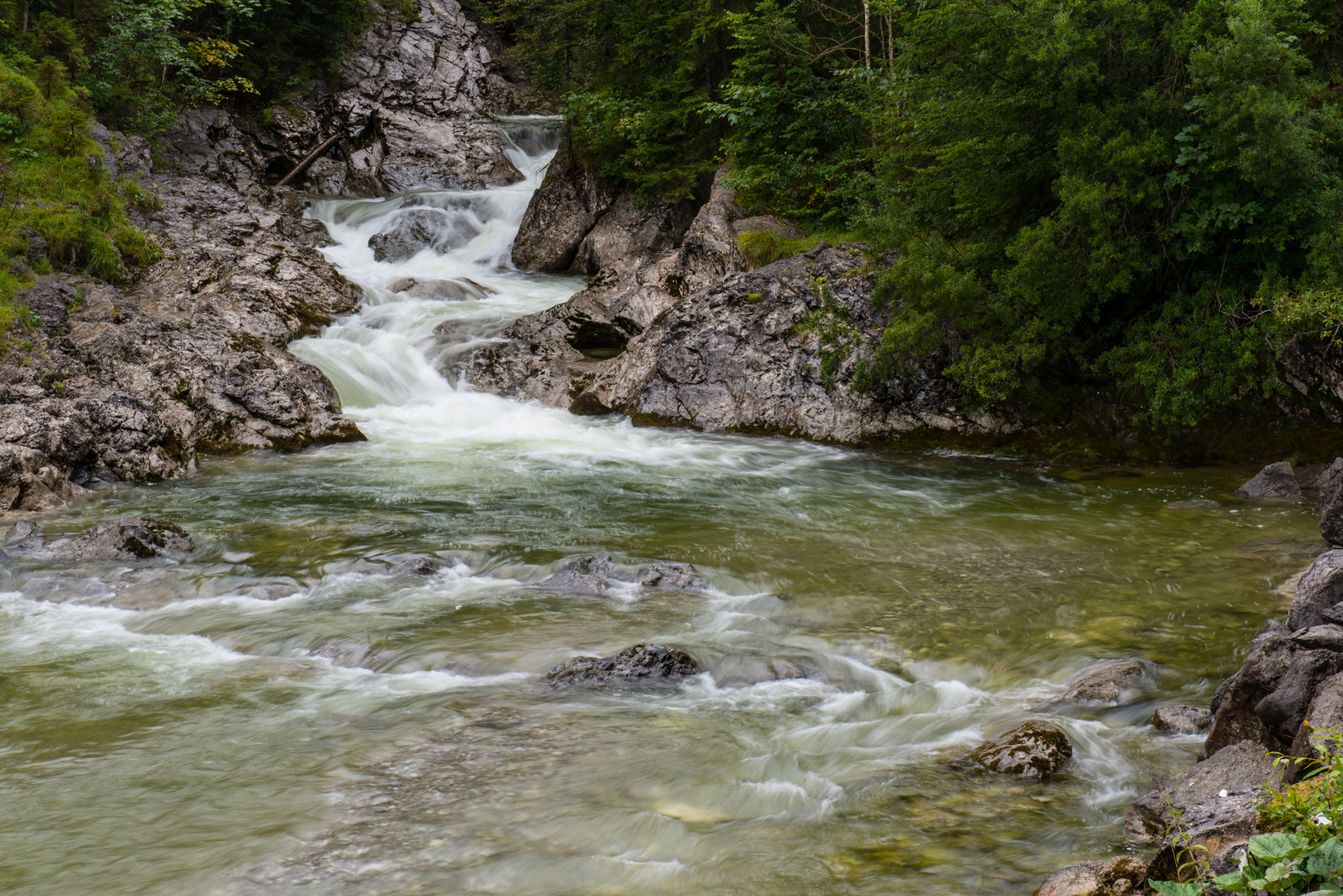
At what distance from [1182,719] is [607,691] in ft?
10.5

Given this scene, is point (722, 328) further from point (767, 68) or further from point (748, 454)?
point (767, 68)

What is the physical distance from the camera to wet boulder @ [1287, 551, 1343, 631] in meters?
4.18

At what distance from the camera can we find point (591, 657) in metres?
5.52

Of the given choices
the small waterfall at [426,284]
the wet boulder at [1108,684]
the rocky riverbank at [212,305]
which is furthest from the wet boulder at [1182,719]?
the small waterfall at [426,284]

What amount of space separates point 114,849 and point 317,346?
12.2 m

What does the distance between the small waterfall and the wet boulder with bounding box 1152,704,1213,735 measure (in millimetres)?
12103

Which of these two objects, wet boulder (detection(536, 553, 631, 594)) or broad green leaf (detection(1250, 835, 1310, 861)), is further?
wet boulder (detection(536, 553, 631, 594))

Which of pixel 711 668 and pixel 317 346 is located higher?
pixel 317 346

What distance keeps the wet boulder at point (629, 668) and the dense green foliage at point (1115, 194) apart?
23.0 feet

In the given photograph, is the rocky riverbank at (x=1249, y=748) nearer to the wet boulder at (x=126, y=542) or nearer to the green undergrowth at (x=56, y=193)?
the wet boulder at (x=126, y=542)

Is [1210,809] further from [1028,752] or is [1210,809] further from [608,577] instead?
[608,577]

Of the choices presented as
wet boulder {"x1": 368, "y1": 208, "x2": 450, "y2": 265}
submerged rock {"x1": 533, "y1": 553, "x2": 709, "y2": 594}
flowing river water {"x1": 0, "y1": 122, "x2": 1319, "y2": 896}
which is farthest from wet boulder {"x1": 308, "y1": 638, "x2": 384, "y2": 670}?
wet boulder {"x1": 368, "y1": 208, "x2": 450, "y2": 265}

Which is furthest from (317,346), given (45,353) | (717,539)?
(717,539)

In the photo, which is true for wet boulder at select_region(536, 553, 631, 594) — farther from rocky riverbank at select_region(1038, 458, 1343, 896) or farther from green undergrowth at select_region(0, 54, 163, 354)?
green undergrowth at select_region(0, 54, 163, 354)
